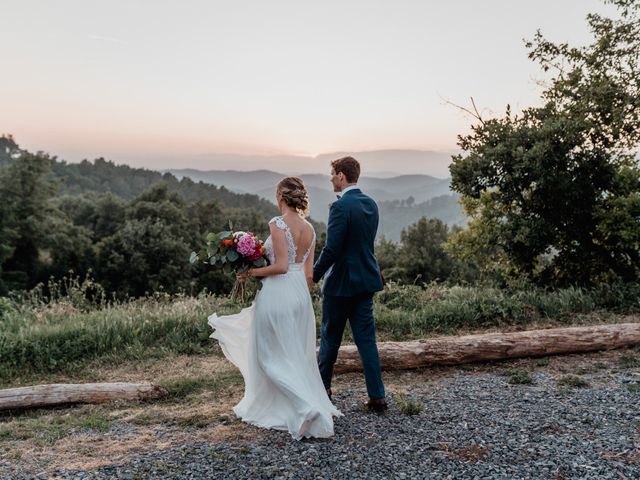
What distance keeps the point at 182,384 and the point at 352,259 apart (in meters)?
2.86

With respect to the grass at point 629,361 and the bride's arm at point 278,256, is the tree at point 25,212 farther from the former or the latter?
the grass at point 629,361

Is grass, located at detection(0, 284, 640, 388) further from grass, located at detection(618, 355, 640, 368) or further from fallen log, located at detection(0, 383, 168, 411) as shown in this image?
grass, located at detection(618, 355, 640, 368)

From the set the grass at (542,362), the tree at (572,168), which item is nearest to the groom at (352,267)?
the grass at (542,362)

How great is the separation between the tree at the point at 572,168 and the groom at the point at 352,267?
7002mm

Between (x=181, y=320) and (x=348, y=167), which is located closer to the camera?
(x=348, y=167)

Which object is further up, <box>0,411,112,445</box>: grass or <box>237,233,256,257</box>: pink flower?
<box>237,233,256,257</box>: pink flower

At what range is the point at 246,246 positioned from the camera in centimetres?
507

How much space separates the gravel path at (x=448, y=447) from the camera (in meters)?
4.17

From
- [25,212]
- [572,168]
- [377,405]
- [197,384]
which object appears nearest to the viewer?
[377,405]

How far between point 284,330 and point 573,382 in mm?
3691

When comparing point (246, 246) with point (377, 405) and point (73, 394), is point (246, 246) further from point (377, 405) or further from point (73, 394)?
point (73, 394)

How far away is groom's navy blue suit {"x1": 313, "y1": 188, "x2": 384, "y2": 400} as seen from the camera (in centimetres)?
512

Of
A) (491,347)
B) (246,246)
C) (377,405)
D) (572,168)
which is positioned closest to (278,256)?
(246,246)

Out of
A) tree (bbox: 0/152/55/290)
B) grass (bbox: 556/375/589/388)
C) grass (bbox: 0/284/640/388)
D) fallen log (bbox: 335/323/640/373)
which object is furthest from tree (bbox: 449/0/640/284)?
tree (bbox: 0/152/55/290)
